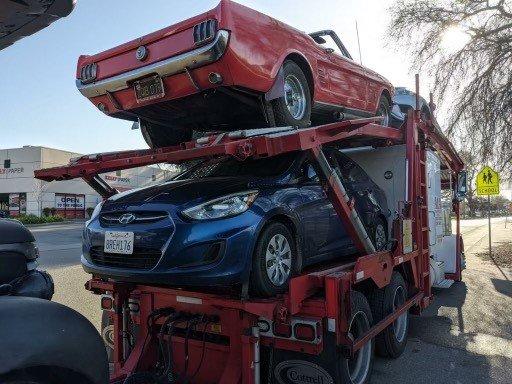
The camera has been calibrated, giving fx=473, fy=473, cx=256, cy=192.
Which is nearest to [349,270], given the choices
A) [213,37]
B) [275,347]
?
[275,347]

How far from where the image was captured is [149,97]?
4.31m

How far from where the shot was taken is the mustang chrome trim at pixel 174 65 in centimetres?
380

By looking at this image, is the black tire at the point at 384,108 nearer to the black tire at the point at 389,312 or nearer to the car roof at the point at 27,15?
the black tire at the point at 389,312

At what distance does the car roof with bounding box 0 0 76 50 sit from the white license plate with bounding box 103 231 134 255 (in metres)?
2.22

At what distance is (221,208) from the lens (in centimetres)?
339

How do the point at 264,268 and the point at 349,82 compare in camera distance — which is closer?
the point at 264,268

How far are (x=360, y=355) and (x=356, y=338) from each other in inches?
14.9

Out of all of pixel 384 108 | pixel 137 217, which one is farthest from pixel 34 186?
pixel 137 217

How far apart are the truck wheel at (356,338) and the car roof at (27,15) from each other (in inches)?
119

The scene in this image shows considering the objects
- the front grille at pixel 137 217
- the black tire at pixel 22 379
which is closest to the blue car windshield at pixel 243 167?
the front grille at pixel 137 217

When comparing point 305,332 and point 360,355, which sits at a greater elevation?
point 305,332

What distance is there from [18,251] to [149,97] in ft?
6.97

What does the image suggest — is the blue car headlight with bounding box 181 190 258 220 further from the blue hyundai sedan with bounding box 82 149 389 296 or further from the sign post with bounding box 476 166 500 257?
the sign post with bounding box 476 166 500 257

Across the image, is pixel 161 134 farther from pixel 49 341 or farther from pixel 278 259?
pixel 49 341
